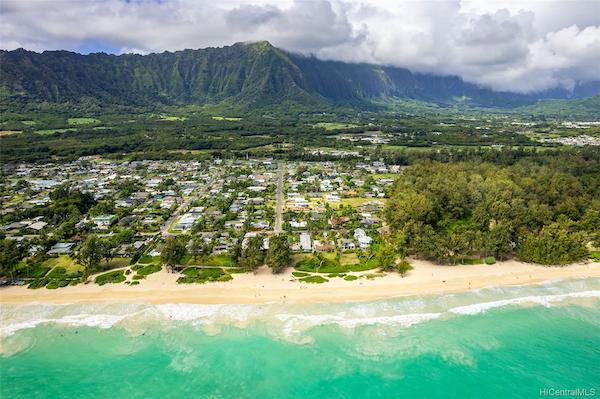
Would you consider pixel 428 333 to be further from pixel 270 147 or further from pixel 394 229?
pixel 270 147

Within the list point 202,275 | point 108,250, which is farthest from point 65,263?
point 202,275

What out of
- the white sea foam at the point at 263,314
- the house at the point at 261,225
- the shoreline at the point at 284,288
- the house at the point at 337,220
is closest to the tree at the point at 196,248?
the shoreline at the point at 284,288

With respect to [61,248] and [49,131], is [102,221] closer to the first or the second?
[61,248]

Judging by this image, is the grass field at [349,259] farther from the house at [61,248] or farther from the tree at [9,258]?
the tree at [9,258]

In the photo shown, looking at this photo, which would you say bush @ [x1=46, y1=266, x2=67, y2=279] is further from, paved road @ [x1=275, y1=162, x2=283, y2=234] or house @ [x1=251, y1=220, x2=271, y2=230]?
paved road @ [x1=275, y1=162, x2=283, y2=234]

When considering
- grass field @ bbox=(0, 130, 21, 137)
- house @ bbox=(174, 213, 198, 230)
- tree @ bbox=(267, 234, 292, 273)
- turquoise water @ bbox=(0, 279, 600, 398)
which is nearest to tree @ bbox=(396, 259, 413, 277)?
turquoise water @ bbox=(0, 279, 600, 398)

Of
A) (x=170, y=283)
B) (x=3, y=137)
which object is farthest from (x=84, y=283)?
(x=3, y=137)
